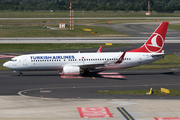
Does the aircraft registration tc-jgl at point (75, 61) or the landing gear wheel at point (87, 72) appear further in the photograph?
the landing gear wheel at point (87, 72)

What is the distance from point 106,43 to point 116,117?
56.9m

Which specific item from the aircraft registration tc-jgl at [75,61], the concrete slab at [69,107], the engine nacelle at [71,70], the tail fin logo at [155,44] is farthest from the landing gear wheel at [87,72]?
the concrete slab at [69,107]

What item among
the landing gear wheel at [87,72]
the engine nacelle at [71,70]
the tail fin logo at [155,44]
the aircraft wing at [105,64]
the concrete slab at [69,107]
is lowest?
the concrete slab at [69,107]

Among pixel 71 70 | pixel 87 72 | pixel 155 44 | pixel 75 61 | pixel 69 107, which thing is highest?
pixel 155 44

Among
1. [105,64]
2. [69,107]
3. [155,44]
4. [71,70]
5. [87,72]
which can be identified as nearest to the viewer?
[69,107]

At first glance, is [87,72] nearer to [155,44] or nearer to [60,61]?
[60,61]

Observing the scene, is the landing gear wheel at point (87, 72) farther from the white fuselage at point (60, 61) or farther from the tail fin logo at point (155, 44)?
the tail fin logo at point (155, 44)

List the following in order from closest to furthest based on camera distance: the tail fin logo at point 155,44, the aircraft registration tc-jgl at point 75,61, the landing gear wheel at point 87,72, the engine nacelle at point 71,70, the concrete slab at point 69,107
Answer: the concrete slab at point 69,107 < the engine nacelle at point 71,70 < the aircraft registration tc-jgl at point 75,61 < the landing gear wheel at point 87,72 < the tail fin logo at point 155,44

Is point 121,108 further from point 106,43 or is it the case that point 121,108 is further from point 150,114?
point 106,43

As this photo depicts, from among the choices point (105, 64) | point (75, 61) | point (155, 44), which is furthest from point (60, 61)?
point (155, 44)

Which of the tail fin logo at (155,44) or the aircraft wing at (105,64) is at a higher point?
the tail fin logo at (155,44)

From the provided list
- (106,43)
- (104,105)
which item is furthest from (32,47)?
(104,105)

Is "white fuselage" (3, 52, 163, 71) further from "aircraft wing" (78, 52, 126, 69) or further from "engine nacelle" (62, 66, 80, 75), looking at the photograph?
"engine nacelle" (62, 66, 80, 75)

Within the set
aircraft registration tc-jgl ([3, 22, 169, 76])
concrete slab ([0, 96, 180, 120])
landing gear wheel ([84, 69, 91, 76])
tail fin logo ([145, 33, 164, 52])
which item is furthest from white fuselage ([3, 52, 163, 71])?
concrete slab ([0, 96, 180, 120])
